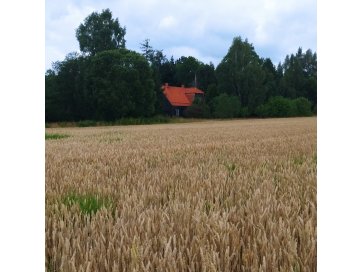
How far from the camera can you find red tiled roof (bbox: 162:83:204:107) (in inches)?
2511

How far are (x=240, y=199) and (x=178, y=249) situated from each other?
2.85 ft

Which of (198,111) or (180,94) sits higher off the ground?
(180,94)

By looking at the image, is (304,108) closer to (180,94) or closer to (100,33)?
(100,33)

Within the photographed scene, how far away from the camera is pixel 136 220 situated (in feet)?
6.03

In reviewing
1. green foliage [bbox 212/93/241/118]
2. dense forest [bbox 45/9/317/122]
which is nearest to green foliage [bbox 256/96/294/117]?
dense forest [bbox 45/9/317/122]

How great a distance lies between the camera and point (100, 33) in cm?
4741

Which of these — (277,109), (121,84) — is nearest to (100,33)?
(121,84)

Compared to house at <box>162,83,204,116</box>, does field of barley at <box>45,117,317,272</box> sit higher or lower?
lower

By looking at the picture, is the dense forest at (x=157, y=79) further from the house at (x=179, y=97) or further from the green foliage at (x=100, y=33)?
the house at (x=179, y=97)

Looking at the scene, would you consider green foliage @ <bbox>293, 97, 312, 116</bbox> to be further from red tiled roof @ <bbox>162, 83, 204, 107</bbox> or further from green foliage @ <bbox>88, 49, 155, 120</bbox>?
red tiled roof @ <bbox>162, 83, 204, 107</bbox>

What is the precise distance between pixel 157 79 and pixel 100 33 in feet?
33.3

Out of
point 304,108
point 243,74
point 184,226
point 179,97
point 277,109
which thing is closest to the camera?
point 184,226
